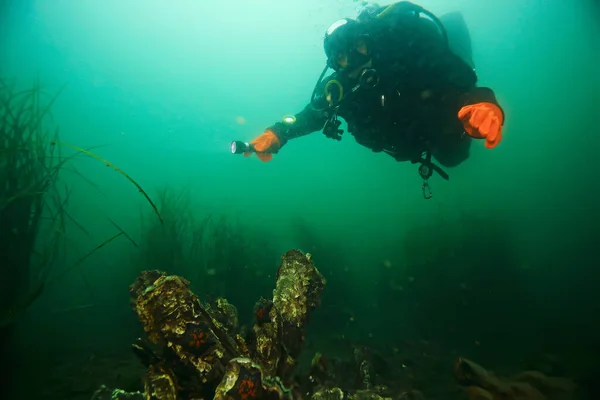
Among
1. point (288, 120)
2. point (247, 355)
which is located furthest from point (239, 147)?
point (247, 355)

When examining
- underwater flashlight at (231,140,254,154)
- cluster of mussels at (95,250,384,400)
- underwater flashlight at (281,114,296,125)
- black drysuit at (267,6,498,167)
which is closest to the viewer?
cluster of mussels at (95,250,384,400)

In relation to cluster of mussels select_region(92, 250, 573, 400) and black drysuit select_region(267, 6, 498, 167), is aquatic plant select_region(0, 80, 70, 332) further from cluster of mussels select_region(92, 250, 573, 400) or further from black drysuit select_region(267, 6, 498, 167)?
black drysuit select_region(267, 6, 498, 167)

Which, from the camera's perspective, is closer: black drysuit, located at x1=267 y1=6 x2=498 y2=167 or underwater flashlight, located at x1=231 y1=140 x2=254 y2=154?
black drysuit, located at x1=267 y1=6 x2=498 y2=167

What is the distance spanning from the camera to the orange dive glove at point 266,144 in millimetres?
4781

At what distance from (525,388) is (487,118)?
2.51m

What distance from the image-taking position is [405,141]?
4.53 metres

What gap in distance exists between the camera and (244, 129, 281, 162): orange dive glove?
15.7 ft

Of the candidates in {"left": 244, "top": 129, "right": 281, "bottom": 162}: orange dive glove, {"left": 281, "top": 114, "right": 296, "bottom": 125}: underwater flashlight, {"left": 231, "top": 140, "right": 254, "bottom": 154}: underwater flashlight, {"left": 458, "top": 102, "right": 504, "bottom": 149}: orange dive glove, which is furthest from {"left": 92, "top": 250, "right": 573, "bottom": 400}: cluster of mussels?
{"left": 281, "top": 114, "right": 296, "bottom": 125}: underwater flashlight

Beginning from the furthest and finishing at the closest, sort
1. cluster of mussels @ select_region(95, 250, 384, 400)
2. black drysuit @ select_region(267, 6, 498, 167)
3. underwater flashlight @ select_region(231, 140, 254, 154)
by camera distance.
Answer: underwater flashlight @ select_region(231, 140, 254, 154) < black drysuit @ select_region(267, 6, 498, 167) < cluster of mussels @ select_region(95, 250, 384, 400)

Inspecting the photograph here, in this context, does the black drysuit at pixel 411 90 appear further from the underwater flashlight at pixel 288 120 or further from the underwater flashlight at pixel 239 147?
the underwater flashlight at pixel 239 147

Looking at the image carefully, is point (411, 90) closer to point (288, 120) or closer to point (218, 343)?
point (288, 120)

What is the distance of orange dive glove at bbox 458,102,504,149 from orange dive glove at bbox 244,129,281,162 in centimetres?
293

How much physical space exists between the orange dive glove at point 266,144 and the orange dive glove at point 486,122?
2926 millimetres

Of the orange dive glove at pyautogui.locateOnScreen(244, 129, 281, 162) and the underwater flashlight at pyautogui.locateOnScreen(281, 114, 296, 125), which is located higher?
the underwater flashlight at pyautogui.locateOnScreen(281, 114, 296, 125)
